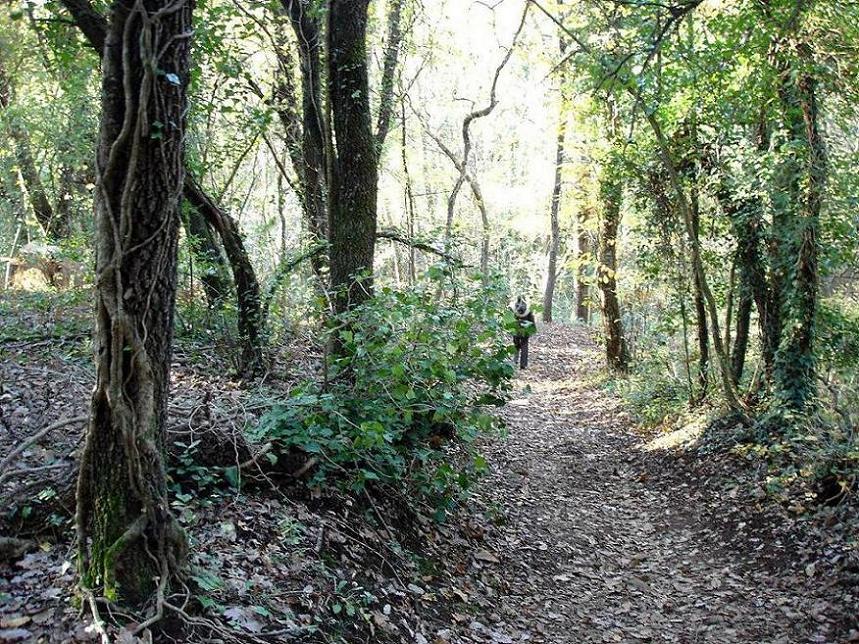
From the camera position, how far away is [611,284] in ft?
48.4

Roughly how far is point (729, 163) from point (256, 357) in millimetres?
6824

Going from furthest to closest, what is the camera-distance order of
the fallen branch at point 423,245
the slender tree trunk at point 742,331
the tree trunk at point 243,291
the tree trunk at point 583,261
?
the tree trunk at point 583,261 → the slender tree trunk at point 742,331 → the tree trunk at point 243,291 → the fallen branch at point 423,245

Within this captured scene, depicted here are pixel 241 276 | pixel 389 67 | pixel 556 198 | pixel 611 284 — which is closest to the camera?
pixel 241 276

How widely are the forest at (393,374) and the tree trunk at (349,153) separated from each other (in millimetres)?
26

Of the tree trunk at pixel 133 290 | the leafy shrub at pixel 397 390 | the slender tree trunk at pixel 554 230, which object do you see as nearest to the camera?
the tree trunk at pixel 133 290

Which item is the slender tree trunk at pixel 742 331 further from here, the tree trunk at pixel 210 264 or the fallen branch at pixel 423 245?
the tree trunk at pixel 210 264

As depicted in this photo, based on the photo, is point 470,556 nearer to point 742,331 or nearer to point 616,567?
point 616,567

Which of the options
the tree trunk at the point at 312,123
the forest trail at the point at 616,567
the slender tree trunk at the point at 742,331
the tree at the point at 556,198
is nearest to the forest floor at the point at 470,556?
the forest trail at the point at 616,567

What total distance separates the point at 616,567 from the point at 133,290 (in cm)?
551

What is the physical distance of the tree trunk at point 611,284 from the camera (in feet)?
45.5

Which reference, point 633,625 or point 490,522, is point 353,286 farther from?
point 633,625

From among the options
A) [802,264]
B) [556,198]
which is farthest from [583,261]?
[802,264]

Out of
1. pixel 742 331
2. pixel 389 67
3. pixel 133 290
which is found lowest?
pixel 742 331

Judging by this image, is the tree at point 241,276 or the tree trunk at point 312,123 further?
the tree trunk at point 312,123
